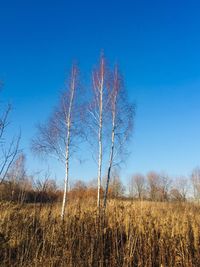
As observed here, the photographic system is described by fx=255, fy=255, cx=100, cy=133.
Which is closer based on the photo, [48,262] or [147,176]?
[48,262]

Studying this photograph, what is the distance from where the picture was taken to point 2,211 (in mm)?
6285

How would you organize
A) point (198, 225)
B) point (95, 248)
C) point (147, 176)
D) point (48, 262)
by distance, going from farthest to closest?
1. point (147, 176)
2. point (198, 225)
3. point (95, 248)
4. point (48, 262)

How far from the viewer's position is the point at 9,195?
5980 millimetres

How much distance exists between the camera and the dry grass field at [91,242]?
13.2 ft

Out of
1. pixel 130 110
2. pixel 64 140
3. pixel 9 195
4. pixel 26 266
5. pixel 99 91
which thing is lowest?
pixel 26 266

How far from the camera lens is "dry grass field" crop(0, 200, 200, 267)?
13.2 feet

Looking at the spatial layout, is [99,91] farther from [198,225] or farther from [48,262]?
[48,262]

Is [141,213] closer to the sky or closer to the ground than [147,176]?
closer to the ground

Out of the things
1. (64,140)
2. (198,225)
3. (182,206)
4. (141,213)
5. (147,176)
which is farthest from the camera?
(147,176)

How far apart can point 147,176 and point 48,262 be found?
5927 cm

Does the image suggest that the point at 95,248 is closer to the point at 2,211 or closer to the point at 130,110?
the point at 2,211

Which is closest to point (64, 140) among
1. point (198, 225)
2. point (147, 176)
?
point (198, 225)

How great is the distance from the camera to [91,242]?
15.1 ft

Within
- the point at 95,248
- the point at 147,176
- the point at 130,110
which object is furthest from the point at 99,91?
the point at 147,176
